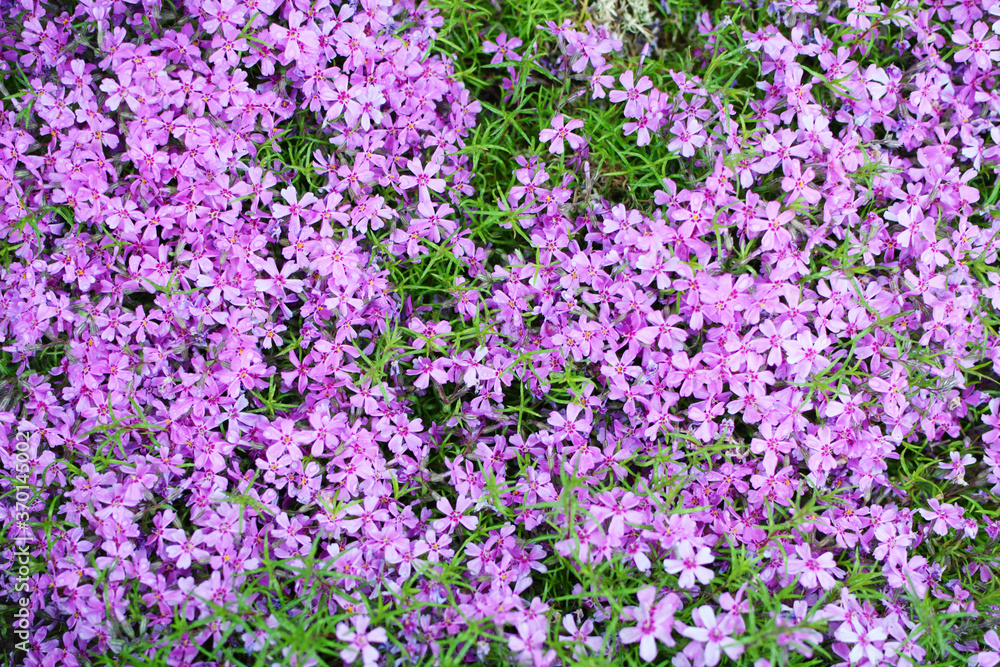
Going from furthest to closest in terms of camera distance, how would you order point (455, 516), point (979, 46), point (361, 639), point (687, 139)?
point (979, 46) < point (687, 139) < point (455, 516) < point (361, 639)

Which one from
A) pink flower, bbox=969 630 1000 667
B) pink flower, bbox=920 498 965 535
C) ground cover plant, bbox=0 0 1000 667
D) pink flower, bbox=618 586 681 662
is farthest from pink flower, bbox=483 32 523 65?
pink flower, bbox=969 630 1000 667

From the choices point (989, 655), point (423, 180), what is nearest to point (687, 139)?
point (423, 180)

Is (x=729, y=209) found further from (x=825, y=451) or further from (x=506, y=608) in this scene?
(x=506, y=608)

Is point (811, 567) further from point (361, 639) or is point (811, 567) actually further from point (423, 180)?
point (423, 180)

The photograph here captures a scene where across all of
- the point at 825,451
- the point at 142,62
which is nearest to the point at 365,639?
the point at 825,451

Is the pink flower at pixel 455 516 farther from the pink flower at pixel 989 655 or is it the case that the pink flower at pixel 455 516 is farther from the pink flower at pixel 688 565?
the pink flower at pixel 989 655

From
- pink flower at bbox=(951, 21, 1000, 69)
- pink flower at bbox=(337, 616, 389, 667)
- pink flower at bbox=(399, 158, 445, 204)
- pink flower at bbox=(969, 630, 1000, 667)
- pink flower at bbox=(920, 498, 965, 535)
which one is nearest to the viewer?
pink flower at bbox=(337, 616, 389, 667)

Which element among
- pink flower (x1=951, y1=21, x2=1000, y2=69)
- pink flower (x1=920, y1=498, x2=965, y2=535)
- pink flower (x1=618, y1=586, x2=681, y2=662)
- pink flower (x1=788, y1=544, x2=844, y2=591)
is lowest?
pink flower (x1=618, y1=586, x2=681, y2=662)

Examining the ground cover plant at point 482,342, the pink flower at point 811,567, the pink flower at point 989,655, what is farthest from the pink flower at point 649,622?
the pink flower at point 989,655

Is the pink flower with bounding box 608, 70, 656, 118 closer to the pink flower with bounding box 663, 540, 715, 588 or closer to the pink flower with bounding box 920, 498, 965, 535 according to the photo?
the pink flower with bounding box 663, 540, 715, 588
